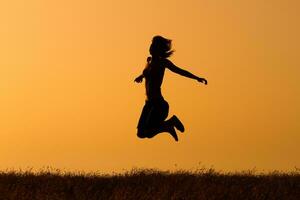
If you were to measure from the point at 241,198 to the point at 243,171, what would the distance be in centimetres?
318

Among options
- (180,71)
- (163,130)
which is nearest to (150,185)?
(163,130)

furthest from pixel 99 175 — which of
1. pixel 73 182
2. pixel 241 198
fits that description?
pixel 241 198

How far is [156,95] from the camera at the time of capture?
1727cm

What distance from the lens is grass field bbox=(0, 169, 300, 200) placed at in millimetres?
17266

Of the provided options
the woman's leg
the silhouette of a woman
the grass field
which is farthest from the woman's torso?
the grass field

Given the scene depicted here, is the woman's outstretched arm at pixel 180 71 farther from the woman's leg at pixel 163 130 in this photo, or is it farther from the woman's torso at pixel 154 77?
the woman's leg at pixel 163 130

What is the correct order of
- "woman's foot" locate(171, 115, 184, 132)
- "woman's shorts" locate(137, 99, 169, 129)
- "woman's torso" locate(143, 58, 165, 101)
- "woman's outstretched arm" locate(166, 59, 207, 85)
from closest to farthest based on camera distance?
"woman's outstretched arm" locate(166, 59, 207, 85)
"woman's torso" locate(143, 58, 165, 101)
"woman's shorts" locate(137, 99, 169, 129)
"woman's foot" locate(171, 115, 184, 132)

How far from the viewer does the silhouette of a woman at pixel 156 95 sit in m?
16.8

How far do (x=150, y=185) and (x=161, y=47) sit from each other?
3.15 metres

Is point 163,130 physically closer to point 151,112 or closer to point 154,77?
point 151,112

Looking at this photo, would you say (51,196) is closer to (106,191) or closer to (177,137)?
(106,191)

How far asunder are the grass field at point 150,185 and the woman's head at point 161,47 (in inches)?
110

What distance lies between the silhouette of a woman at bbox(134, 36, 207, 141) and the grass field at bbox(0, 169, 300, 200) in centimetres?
120

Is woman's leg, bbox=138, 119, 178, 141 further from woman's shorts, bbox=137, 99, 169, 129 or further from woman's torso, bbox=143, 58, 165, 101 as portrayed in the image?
woman's torso, bbox=143, 58, 165, 101
